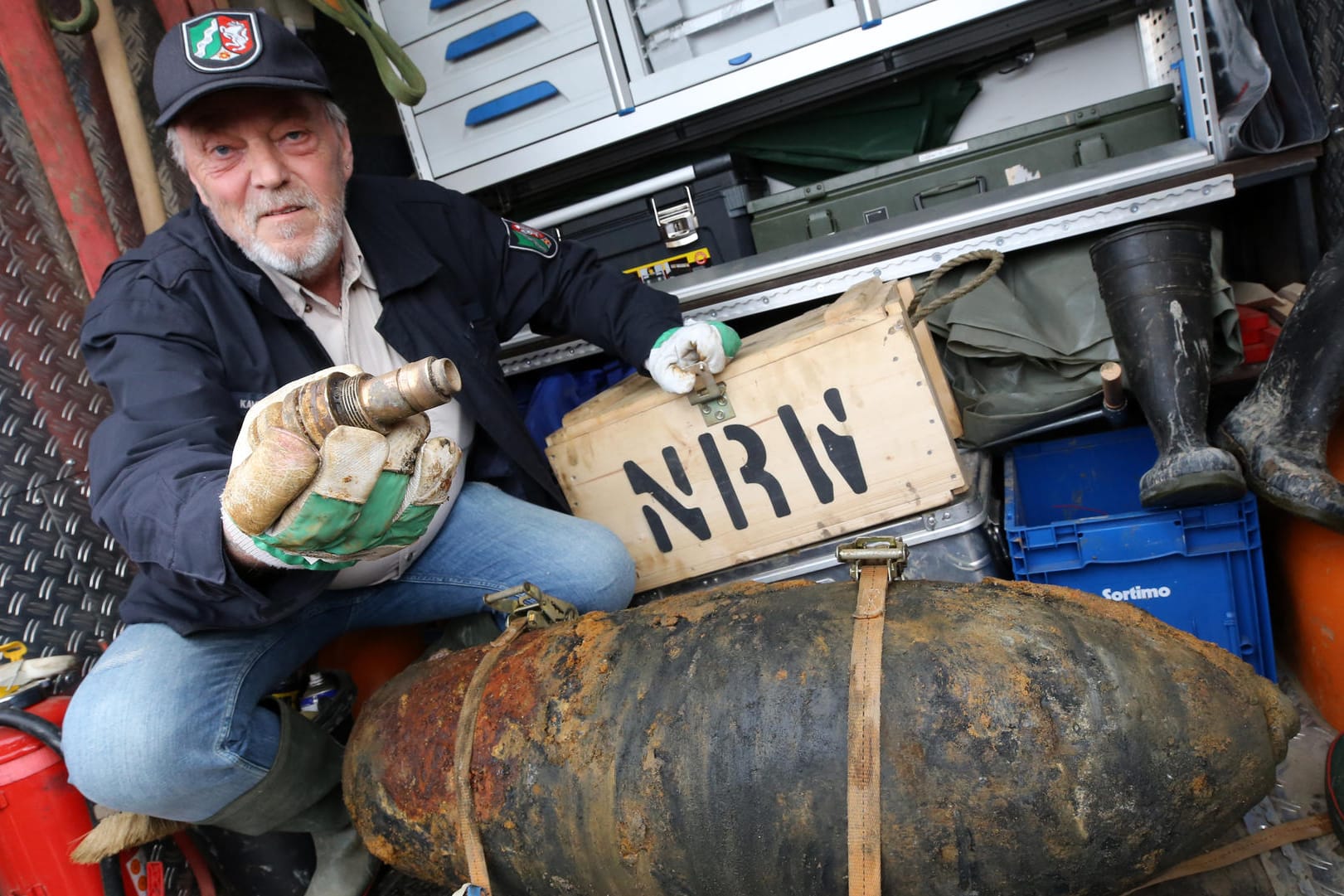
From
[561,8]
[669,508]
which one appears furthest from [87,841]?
[561,8]

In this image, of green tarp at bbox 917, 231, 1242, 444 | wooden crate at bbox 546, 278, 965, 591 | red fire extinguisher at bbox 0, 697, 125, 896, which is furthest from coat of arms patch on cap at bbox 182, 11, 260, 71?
green tarp at bbox 917, 231, 1242, 444

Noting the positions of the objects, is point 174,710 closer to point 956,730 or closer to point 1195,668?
point 956,730

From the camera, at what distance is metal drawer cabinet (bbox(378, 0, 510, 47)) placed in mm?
2438

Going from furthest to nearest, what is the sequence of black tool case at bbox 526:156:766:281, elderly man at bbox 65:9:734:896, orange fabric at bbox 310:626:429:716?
black tool case at bbox 526:156:766:281 → orange fabric at bbox 310:626:429:716 → elderly man at bbox 65:9:734:896

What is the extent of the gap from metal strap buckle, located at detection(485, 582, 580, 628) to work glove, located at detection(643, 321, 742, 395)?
537 mm

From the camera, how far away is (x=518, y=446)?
1835 mm

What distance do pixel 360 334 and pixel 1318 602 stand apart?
1.81m

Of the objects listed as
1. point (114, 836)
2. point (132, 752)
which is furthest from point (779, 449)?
point (114, 836)

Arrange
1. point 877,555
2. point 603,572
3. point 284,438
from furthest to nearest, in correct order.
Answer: point 603,572, point 877,555, point 284,438

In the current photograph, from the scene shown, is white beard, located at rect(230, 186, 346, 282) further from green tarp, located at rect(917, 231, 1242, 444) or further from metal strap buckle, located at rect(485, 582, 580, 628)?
green tarp, located at rect(917, 231, 1242, 444)

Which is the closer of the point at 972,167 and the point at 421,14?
the point at 972,167

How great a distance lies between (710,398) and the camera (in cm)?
171

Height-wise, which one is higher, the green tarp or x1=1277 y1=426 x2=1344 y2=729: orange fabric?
the green tarp

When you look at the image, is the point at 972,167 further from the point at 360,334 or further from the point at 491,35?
the point at 360,334
